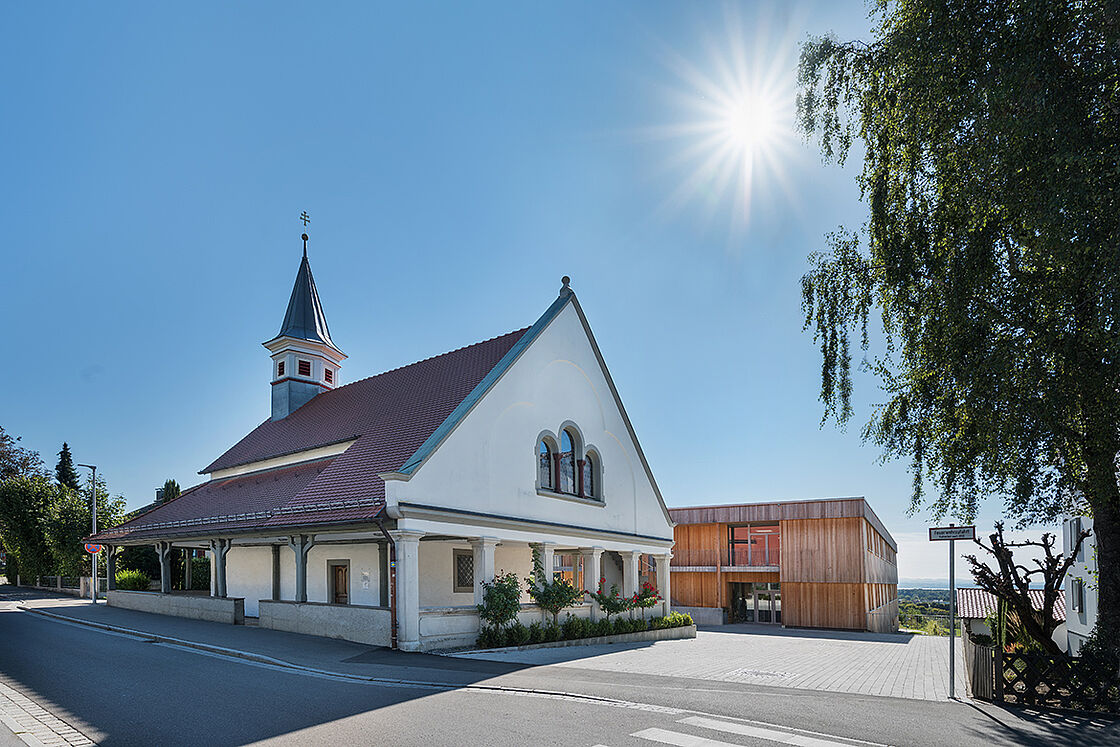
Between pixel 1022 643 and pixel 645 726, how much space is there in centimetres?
972

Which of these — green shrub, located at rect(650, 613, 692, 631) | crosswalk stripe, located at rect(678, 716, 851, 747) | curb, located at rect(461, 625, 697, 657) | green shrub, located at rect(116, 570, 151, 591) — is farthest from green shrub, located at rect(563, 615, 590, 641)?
green shrub, located at rect(116, 570, 151, 591)

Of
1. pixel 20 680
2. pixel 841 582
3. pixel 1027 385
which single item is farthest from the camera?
pixel 841 582

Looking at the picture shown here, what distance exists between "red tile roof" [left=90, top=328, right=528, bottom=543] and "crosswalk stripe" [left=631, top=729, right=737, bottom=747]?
1002 centimetres

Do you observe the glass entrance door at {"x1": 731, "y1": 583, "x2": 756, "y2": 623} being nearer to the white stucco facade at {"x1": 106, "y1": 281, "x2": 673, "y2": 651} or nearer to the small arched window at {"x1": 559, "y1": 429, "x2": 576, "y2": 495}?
the white stucco facade at {"x1": 106, "y1": 281, "x2": 673, "y2": 651}

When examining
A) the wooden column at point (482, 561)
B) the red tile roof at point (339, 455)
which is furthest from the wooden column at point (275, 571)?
the wooden column at point (482, 561)

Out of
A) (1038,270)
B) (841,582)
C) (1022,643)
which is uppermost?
(1038,270)

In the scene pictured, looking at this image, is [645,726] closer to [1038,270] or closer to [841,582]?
[1038,270]

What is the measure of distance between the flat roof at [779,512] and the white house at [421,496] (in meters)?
6.58

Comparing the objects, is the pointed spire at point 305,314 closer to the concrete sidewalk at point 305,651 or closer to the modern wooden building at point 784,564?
the concrete sidewalk at point 305,651

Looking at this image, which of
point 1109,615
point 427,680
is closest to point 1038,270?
point 1109,615

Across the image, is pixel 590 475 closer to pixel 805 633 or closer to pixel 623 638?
pixel 623 638

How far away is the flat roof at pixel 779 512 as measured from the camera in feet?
106

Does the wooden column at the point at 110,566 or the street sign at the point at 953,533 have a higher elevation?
the street sign at the point at 953,533

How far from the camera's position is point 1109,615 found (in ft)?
39.8
